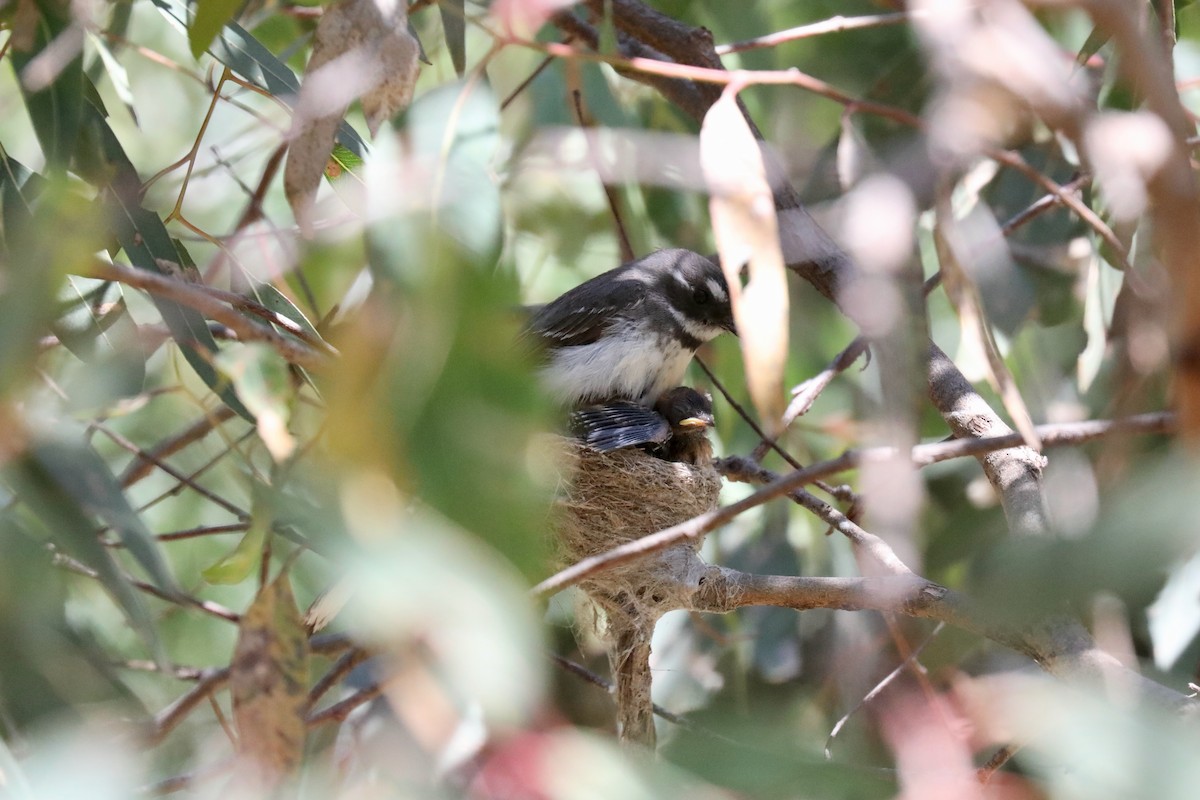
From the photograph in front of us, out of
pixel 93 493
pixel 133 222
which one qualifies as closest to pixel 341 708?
pixel 93 493

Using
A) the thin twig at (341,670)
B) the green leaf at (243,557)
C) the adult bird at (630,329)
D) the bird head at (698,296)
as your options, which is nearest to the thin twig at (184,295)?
the green leaf at (243,557)

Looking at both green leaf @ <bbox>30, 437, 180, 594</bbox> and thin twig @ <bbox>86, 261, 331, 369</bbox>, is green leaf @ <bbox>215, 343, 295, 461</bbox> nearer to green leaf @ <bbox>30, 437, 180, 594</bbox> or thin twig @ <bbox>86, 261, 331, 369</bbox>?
thin twig @ <bbox>86, 261, 331, 369</bbox>

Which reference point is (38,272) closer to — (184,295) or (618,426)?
(184,295)

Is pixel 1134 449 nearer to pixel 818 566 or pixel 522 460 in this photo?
pixel 818 566

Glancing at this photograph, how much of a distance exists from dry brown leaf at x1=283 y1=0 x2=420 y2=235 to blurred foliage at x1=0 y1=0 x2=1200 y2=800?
10 cm

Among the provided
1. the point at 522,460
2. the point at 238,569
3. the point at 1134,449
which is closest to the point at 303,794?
the point at 238,569

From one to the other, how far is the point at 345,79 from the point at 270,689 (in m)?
0.82

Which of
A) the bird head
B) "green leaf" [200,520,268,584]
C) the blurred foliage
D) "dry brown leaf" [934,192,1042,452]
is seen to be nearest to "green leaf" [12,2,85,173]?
the blurred foliage

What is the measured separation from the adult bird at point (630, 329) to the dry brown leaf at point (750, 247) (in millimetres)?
1312

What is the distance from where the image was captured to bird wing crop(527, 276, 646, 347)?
298 cm

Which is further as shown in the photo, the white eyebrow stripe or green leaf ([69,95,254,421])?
the white eyebrow stripe

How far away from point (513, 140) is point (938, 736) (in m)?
2.54

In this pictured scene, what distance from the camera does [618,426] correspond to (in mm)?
2691

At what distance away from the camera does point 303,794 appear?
1.43m
